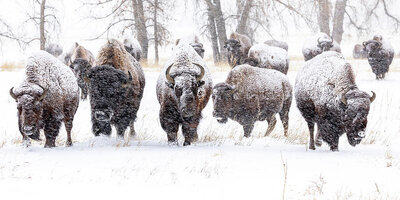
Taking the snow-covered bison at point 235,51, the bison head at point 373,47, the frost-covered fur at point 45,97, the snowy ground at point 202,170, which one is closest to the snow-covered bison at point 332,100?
the snowy ground at point 202,170

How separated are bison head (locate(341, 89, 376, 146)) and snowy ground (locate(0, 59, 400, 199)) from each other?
12.7 inches

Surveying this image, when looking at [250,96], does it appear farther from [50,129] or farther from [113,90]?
[50,129]

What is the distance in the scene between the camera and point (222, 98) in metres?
9.55

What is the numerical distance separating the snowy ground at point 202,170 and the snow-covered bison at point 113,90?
0.38 metres

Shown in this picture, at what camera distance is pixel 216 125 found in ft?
38.5

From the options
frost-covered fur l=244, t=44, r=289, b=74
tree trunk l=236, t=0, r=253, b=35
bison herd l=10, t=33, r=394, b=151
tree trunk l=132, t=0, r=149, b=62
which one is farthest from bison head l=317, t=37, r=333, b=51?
bison herd l=10, t=33, r=394, b=151

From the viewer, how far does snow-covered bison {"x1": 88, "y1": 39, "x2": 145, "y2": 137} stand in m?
7.71

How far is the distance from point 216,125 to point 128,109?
3374 millimetres

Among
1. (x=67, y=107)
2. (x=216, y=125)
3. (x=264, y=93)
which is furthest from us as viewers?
(x=216, y=125)

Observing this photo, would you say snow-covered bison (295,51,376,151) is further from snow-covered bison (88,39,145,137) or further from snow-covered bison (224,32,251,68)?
snow-covered bison (224,32,251,68)

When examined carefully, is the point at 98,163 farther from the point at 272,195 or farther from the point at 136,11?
the point at 136,11

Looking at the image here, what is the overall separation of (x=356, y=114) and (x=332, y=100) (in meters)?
0.55

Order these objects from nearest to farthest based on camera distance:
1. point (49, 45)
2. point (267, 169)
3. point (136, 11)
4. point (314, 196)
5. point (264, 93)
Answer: point (314, 196) < point (267, 169) < point (264, 93) < point (136, 11) < point (49, 45)

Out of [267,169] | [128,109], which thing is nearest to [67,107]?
[128,109]
